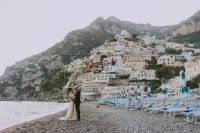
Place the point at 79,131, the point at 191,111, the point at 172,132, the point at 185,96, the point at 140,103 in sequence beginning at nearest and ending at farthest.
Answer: the point at 172,132 → the point at 79,131 → the point at 191,111 → the point at 185,96 → the point at 140,103

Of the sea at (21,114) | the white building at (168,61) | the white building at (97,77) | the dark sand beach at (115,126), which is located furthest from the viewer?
the white building at (168,61)

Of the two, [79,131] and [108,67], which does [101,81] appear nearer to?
[108,67]

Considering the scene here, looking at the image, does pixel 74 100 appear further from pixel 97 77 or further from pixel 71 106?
pixel 97 77

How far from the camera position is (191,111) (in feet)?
62.6

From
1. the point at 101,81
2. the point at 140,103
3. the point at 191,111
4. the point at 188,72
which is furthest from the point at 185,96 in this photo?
the point at 101,81

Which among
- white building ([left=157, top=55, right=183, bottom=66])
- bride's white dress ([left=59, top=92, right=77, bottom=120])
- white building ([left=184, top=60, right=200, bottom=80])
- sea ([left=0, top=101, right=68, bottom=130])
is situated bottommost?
sea ([left=0, top=101, right=68, bottom=130])

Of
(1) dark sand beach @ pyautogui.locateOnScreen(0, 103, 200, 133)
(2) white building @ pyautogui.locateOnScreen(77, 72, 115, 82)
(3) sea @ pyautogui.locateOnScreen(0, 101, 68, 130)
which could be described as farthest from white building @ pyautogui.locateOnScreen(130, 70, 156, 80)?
(1) dark sand beach @ pyautogui.locateOnScreen(0, 103, 200, 133)

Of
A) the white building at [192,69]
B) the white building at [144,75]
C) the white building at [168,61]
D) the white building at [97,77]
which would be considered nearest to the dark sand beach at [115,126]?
the white building at [192,69]

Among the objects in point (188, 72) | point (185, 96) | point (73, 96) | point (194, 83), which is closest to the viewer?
point (73, 96)

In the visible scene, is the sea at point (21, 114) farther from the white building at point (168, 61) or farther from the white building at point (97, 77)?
the white building at point (168, 61)

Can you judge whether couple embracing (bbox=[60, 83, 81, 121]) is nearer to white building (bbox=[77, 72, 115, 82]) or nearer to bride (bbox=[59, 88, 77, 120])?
bride (bbox=[59, 88, 77, 120])

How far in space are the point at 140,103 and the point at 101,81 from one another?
437 feet

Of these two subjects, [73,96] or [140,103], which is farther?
[140,103]

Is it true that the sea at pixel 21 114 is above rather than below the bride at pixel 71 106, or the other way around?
below
